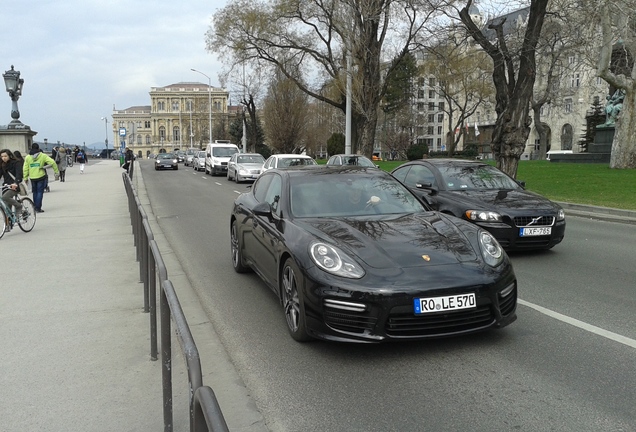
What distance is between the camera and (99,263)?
7926 millimetres

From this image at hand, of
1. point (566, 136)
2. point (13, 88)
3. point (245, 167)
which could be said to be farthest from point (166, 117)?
point (245, 167)

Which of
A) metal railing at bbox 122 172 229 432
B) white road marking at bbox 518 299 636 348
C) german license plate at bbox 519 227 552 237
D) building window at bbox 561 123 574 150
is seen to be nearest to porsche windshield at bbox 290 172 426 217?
white road marking at bbox 518 299 636 348

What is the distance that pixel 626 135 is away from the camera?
26.8m

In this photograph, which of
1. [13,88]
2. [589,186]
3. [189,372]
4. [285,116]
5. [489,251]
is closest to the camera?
[189,372]

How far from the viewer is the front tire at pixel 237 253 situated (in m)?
7.19

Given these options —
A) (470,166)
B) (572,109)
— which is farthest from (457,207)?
(572,109)

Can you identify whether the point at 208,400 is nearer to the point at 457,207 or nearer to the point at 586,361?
the point at 586,361

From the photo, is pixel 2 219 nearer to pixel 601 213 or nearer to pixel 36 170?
pixel 36 170

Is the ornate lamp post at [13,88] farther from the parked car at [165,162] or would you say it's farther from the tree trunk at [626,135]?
the tree trunk at [626,135]

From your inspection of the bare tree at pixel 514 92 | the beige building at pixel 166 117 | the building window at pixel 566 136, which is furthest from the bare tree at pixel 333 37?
the beige building at pixel 166 117

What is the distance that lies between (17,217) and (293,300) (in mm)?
8157

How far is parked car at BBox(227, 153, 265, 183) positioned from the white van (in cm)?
460

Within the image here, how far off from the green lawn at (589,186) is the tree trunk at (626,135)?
5.61ft

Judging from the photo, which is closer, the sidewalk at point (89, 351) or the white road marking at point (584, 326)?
the sidewalk at point (89, 351)
